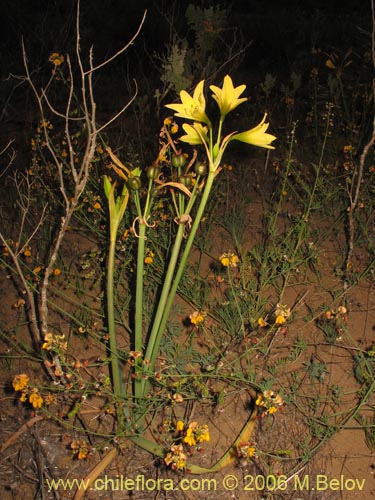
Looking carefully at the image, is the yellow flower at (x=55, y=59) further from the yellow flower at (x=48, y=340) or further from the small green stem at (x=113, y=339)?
the yellow flower at (x=48, y=340)

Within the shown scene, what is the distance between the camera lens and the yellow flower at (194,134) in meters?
1.32

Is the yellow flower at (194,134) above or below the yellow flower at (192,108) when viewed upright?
below

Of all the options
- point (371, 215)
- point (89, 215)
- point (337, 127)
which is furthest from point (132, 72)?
point (371, 215)

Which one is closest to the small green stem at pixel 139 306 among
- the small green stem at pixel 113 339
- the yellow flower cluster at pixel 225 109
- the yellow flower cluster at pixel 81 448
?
the small green stem at pixel 113 339

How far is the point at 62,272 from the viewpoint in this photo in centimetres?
217

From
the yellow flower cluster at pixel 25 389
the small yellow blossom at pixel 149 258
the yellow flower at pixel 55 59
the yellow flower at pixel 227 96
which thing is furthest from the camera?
the yellow flower at pixel 55 59

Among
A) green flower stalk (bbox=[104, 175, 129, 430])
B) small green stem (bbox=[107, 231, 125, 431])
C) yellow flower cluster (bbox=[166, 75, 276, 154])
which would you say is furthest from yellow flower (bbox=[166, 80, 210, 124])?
small green stem (bbox=[107, 231, 125, 431])

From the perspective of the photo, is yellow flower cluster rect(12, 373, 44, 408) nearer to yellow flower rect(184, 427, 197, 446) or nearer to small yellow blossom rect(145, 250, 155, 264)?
yellow flower rect(184, 427, 197, 446)

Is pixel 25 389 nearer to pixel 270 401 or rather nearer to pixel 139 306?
pixel 139 306

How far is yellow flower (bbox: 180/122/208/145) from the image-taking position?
1.32 metres

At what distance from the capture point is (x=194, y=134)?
135 centimetres

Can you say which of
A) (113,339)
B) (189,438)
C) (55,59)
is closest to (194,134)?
(113,339)

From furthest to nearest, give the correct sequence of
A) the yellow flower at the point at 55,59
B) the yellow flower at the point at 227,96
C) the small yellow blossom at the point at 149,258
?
the yellow flower at the point at 55,59, the small yellow blossom at the point at 149,258, the yellow flower at the point at 227,96

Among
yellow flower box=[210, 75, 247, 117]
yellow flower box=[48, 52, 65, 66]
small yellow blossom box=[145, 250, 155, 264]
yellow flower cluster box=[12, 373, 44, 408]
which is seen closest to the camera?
yellow flower box=[210, 75, 247, 117]
